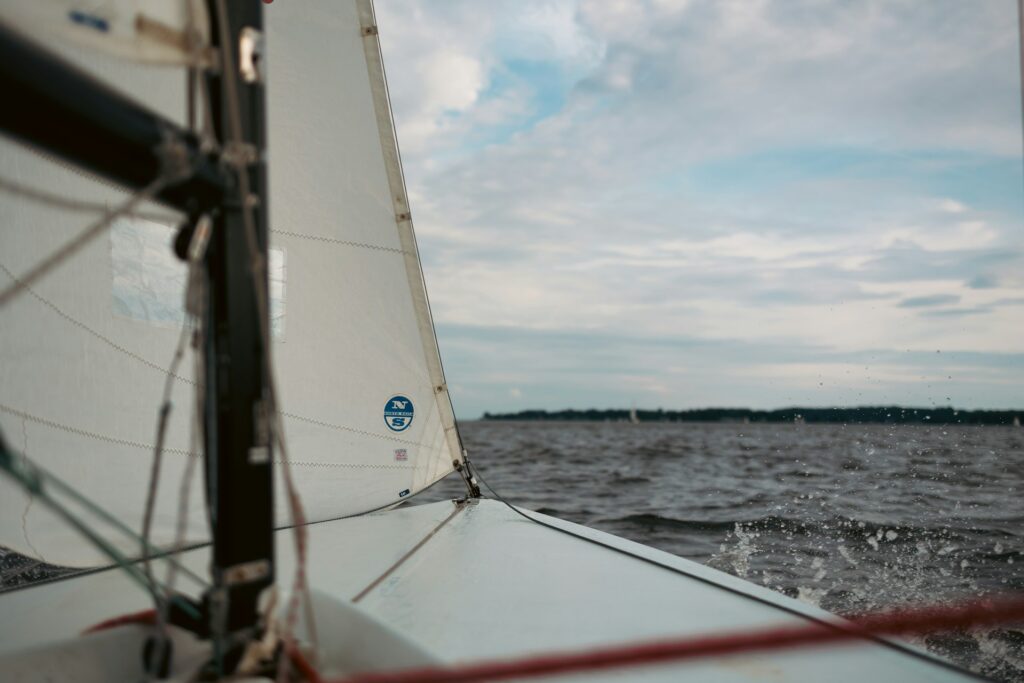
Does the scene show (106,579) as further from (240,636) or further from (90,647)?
(240,636)

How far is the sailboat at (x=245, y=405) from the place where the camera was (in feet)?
3.48

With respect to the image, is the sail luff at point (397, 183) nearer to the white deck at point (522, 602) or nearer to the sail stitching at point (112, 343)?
the sail stitching at point (112, 343)

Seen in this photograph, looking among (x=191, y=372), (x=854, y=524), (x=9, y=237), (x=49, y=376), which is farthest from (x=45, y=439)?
(x=854, y=524)

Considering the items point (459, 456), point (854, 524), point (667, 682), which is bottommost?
point (854, 524)

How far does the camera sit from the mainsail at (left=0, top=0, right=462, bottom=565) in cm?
211

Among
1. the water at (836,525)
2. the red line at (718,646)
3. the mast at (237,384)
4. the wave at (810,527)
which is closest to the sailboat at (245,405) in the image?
the mast at (237,384)

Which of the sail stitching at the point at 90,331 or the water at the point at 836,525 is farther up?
the sail stitching at the point at 90,331

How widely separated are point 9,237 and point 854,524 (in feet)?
22.0

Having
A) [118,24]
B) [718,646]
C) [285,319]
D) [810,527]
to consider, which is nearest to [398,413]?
[285,319]

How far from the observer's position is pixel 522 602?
184 cm

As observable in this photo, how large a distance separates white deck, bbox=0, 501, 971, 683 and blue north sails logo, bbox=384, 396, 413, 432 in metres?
0.54

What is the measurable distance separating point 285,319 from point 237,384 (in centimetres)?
178

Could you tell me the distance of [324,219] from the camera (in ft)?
9.49

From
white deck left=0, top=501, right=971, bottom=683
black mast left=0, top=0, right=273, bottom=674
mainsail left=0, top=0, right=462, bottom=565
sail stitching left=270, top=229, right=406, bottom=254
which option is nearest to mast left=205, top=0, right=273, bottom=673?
black mast left=0, top=0, right=273, bottom=674
